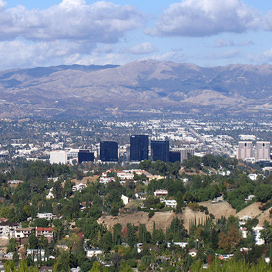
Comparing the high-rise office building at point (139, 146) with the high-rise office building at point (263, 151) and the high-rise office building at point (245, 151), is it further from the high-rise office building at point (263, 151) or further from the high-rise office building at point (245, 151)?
the high-rise office building at point (263, 151)

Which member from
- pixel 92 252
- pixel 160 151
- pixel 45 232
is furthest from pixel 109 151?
pixel 92 252

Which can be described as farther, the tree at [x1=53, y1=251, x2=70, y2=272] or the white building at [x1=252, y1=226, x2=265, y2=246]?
the white building at [x1=252, y1=226, x2=265, y2=246]

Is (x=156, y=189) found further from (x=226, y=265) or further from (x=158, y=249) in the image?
(x=226, y=265)

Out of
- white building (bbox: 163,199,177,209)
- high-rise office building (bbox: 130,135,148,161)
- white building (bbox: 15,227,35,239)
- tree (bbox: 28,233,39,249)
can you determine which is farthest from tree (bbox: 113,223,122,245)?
high-rise office building (bbox: 130,135,148,161)

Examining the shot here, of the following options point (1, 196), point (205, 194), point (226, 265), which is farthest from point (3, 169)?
point (226, 265)

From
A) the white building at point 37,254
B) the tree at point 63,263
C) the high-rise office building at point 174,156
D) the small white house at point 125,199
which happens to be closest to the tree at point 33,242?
the white building at point 37,254

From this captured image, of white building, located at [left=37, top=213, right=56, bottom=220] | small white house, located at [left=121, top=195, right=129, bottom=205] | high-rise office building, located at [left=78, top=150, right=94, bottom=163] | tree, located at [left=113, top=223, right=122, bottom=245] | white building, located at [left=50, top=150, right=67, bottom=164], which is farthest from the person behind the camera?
white building, located at [left=50, top=150, right=67, bottom=164]

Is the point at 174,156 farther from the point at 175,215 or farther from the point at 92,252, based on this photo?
the point at 92,252

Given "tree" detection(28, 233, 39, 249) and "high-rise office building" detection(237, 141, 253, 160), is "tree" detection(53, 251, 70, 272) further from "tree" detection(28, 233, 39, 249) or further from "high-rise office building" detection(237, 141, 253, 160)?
"high-rise office building" detection(237, 141, 253, 160)
